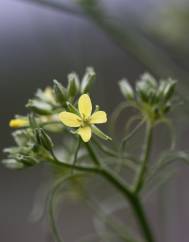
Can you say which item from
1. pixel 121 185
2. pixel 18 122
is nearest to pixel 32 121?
pixel 18 122

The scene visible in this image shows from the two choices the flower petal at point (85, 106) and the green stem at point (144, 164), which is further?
the green stem at point (144, 164)

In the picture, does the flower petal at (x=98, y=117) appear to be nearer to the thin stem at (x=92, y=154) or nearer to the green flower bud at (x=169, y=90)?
the thin stem at (x=92, y=154)

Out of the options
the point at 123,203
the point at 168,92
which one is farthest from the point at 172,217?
the point at 168,92

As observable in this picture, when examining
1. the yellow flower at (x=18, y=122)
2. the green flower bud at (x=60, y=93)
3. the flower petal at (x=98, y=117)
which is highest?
the green flower bud at (x=60, y=93)

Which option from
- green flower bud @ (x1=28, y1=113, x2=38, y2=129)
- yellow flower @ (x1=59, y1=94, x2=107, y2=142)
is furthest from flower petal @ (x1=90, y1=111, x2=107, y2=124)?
green flower bud @ (x1=28, y1=113, x2=38, y2=129)

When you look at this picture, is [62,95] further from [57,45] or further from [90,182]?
[57,45]

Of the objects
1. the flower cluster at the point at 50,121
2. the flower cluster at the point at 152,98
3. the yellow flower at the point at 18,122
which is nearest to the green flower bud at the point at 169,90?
the flower cluster at the point at 152,98
